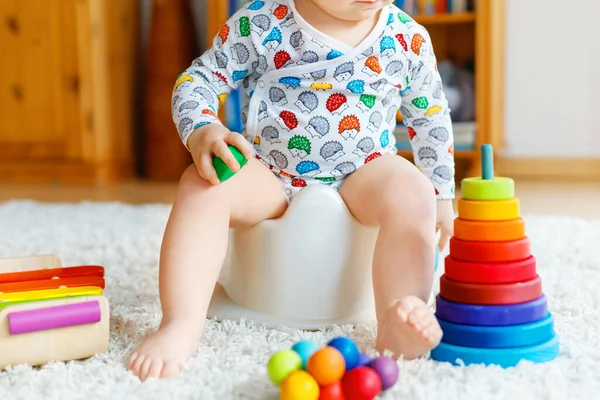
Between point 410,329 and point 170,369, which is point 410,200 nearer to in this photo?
point 410,329

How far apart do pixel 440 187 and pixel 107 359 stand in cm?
48

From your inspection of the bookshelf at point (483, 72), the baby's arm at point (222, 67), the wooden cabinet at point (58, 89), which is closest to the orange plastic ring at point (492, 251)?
the baby's arm at point (222, 67)

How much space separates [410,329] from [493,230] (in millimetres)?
122

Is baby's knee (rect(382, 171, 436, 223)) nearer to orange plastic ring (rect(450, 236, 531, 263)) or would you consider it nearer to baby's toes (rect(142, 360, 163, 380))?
orange plastic ring (rect(450, 236, 531, 263))

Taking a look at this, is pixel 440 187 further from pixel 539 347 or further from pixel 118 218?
Result: pixel 118 218

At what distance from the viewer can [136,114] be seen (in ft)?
9.04

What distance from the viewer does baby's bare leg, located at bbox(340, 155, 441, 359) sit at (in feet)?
2.51

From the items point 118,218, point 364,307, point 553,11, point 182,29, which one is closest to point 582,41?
point 553,11

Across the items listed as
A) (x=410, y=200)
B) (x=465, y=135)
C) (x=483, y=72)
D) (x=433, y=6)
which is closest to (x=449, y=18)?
(x=433, y=6)

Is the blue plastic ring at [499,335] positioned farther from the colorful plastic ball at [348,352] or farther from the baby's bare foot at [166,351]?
the baby's bare foot at [166,351]

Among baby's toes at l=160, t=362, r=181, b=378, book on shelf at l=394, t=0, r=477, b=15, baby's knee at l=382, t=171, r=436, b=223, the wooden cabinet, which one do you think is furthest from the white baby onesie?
the wooden cabinet

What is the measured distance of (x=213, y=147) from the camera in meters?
0.85

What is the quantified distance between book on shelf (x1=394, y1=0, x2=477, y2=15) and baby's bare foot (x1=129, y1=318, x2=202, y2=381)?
169cm

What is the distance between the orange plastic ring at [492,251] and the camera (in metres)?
0.75
